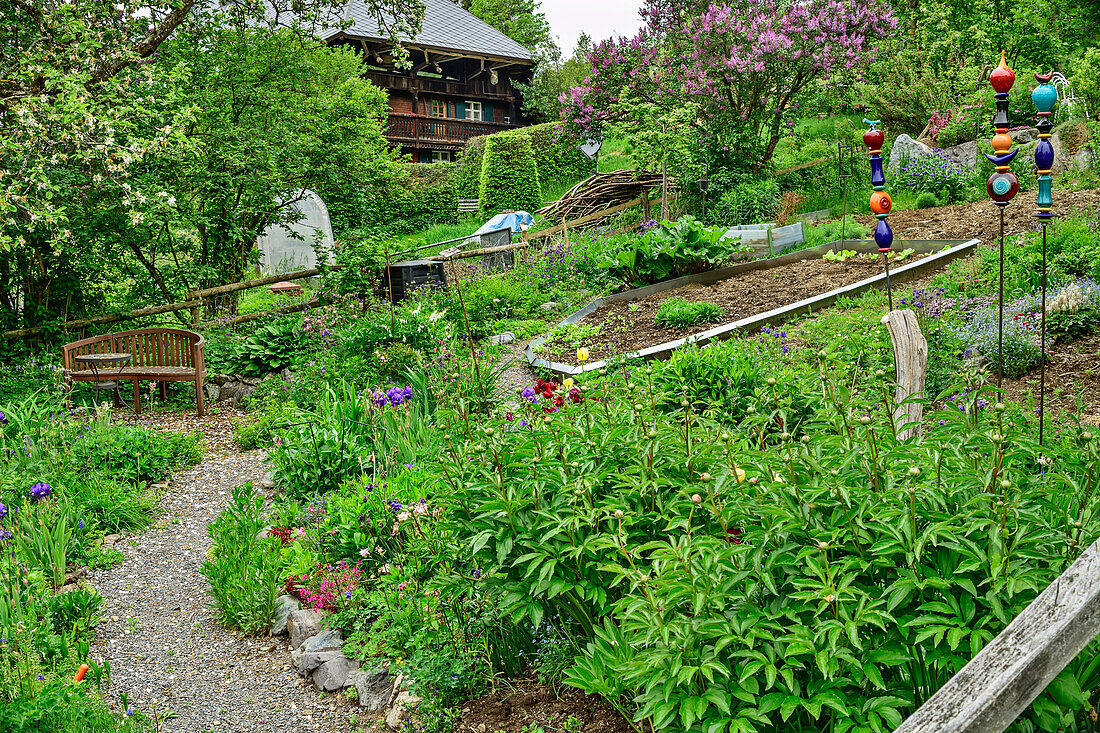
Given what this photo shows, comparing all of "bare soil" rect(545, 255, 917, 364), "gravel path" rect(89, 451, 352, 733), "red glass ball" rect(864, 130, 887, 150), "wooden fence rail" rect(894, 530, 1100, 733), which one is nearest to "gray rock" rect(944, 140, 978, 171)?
"bare soil" rect(545, 255, 917, 364)

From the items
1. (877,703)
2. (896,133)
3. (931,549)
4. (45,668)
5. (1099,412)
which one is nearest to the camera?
(877,703)

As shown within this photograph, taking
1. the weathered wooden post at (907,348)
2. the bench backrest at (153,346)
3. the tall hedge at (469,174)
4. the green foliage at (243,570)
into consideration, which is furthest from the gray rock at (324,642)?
the tall hedge at (469,174)

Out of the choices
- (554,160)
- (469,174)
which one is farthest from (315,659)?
(469,174)

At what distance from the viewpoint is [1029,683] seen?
1.67 metres

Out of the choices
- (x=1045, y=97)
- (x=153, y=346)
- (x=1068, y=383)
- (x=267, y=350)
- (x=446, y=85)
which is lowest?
(x=1068, y=383)

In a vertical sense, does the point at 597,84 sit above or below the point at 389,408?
above

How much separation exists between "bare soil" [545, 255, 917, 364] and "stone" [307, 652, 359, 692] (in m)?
3.99

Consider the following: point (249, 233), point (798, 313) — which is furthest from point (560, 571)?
point (249, 233)

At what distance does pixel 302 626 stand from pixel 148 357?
5.65 meters

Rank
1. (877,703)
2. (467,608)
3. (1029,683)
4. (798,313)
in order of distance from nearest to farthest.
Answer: (1029,683) → (877,703) → (467,608) → (798,313)

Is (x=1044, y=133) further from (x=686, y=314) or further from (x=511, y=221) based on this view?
(x=511, y=221)

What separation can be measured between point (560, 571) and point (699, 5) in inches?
666

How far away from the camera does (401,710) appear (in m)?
3.29

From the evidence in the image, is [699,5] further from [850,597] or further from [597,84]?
[850,597]
